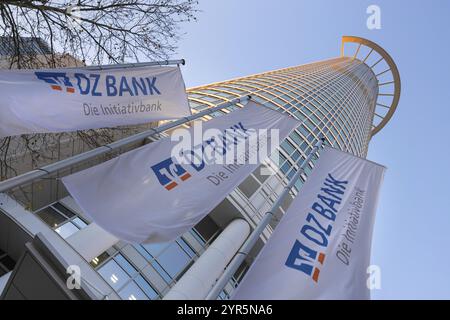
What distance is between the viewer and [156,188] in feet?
17.7

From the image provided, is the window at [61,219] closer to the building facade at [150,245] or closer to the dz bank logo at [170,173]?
the building facade at [150,245]

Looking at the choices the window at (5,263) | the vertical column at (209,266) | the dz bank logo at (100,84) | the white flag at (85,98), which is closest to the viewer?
the white flag at (85,98)

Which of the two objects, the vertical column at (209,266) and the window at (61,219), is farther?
the window at (61,219)

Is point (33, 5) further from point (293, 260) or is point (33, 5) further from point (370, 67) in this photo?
point (370, 67)

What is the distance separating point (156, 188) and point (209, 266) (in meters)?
5.69

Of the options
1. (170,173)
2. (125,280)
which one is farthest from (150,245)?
(170,173)

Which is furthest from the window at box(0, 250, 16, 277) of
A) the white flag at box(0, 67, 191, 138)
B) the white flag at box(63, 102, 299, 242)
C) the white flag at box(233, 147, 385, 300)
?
the white flag at box(233, 147, 385, 300)

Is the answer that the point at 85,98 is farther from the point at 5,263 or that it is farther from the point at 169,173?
the point at 5,263

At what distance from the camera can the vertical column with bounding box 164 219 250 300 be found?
29.8ft

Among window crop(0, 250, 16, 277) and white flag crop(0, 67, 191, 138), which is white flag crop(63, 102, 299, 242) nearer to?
white flag crop(0, 67, 191, 138)

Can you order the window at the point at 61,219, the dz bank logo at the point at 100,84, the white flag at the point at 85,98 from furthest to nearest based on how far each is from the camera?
1. the window at the point at 61,219
2. the dz bank logo at the point at 100,84
3. the white flag at the point at 85,98

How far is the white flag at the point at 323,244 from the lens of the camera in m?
4.52

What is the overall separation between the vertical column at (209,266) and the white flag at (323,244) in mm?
4391

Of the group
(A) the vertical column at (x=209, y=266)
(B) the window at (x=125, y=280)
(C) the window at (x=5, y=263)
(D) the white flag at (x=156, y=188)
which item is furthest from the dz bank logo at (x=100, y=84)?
(C) the window at (x=5, y=263)
